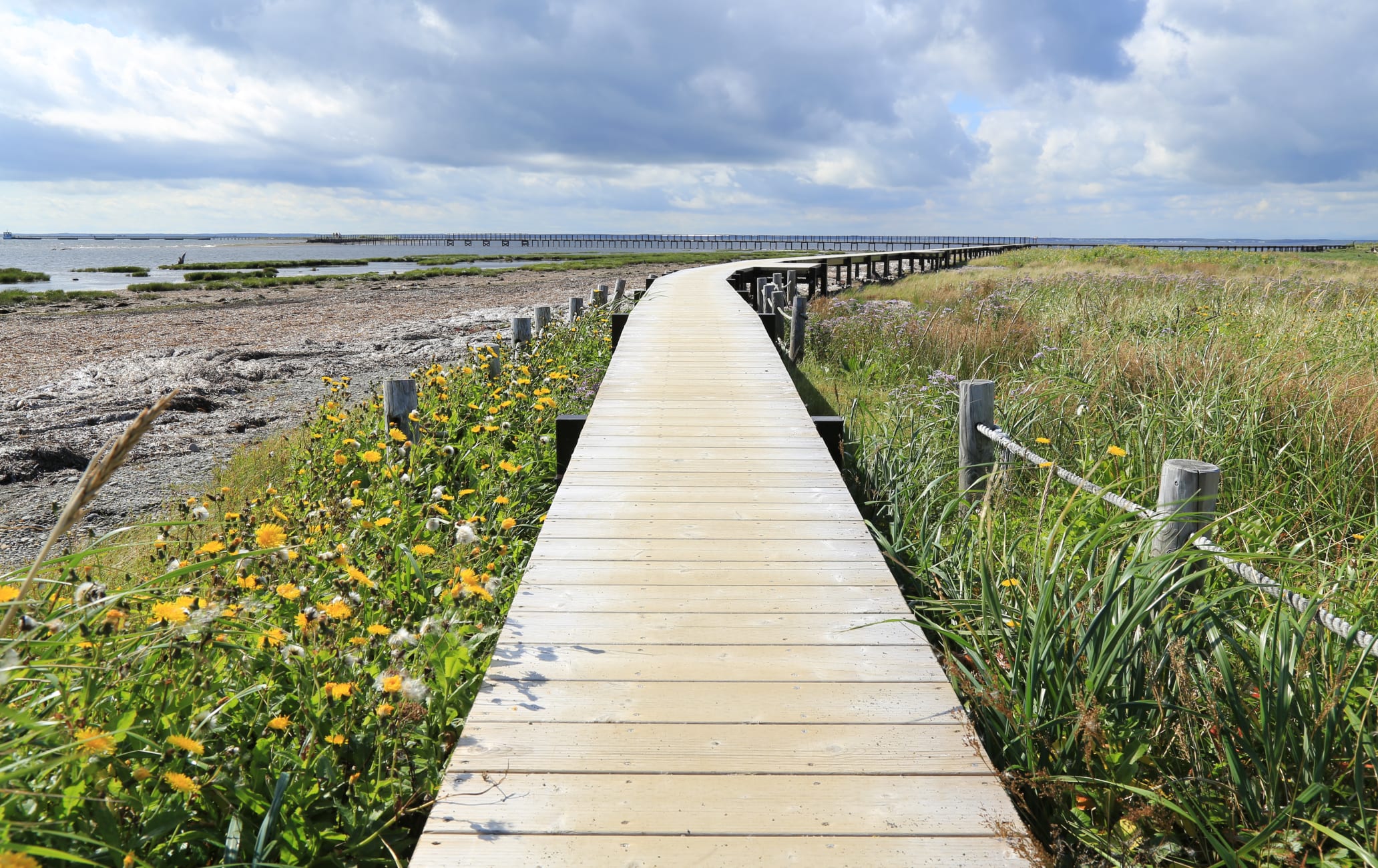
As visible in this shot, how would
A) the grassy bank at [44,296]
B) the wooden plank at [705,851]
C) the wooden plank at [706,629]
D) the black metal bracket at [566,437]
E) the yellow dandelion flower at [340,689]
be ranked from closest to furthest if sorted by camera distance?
the wooden plank at [705,851] < the yellow dandelion flower at [340,689] < the wooden plank at [706,629] < the black metal bracket at [566,437] < the grassy bank at [44,296]

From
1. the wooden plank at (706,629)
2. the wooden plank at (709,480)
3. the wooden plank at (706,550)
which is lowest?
the wooden plank at (706,629)

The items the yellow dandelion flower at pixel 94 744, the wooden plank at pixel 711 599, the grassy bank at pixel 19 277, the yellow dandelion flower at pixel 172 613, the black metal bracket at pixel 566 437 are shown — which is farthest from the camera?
the grassy bank at pixel 19 277

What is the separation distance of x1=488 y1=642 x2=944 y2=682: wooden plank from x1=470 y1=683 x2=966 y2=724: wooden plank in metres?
0.04

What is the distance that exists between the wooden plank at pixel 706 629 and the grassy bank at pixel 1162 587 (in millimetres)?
294

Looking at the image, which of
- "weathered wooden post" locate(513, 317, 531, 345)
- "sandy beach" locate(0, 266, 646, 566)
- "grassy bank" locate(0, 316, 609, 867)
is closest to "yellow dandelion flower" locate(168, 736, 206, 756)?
"grassy bank" locate(0, 316, 609, 867)

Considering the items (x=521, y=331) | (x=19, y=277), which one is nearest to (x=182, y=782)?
(x=521, y=331)

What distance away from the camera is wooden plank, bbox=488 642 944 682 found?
255 centimetres

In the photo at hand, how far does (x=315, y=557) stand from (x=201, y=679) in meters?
0.67

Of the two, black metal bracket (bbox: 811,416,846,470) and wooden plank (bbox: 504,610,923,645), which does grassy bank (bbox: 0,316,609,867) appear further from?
black metal bracket (bbox: 811,416,846,470)

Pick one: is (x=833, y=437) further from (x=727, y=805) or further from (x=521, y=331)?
(x=521, y=331)

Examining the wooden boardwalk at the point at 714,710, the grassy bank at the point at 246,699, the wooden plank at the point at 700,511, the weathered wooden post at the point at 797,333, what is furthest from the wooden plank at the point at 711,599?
the weathered wooden post at the point at 797,333

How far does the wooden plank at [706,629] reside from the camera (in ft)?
9.09

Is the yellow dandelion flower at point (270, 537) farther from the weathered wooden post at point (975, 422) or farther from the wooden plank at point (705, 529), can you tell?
the weathered wooden post at point (975, 422)

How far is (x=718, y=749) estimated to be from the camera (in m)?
2.20
